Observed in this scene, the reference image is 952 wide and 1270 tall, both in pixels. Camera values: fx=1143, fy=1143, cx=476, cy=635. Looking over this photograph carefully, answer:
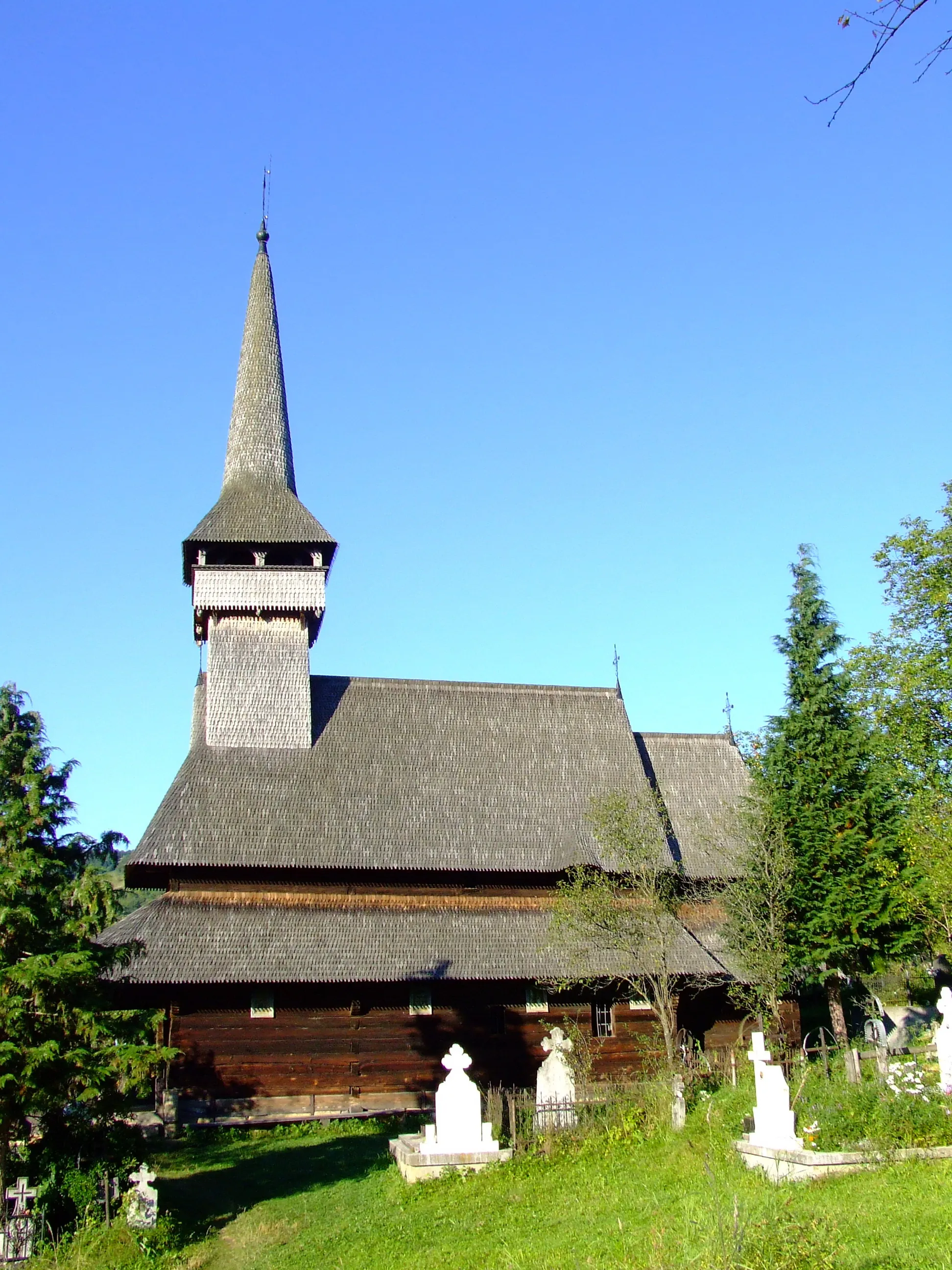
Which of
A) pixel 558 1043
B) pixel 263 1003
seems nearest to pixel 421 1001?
pixel 263 1003

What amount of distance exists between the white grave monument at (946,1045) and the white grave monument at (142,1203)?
34.0 ft

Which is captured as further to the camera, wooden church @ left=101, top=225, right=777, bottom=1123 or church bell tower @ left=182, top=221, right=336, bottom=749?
church bell tower @ left=182, top=221, right=336, bottom=749

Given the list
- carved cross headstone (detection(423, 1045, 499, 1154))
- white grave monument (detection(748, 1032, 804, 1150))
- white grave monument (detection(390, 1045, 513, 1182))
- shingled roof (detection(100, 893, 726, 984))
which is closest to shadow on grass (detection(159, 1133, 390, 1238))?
white grave monument (detection(390, 1045, 513, 1182))

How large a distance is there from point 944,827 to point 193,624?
19525 millimetres

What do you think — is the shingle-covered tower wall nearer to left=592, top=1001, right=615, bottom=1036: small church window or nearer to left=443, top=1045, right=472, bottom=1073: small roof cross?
left=592, top=1001, right=615, bottom=1036: small church window

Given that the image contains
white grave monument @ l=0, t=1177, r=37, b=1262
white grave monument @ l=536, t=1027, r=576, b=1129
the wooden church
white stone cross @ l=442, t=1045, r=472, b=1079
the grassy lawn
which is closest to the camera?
the grassy lawn

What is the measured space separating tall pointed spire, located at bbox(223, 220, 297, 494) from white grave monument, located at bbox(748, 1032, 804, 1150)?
72.8 ft

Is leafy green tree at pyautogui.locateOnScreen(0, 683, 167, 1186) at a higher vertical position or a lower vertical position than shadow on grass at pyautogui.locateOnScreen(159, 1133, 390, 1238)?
higher

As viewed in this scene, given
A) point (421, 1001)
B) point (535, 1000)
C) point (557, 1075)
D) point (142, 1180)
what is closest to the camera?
point (142, 1180)

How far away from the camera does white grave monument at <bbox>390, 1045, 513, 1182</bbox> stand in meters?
15.7

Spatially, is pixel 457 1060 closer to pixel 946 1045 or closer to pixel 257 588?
pixel 946 1045

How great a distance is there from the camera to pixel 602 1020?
2589 cm

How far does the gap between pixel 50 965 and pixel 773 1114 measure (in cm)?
893

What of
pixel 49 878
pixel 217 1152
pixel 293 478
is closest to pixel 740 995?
pixel 217 1152
